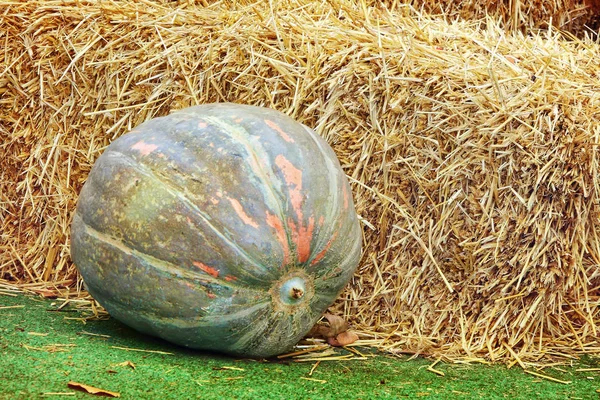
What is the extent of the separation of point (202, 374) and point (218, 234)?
1.56ft

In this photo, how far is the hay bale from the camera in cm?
477

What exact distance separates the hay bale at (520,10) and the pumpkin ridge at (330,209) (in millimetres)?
1892

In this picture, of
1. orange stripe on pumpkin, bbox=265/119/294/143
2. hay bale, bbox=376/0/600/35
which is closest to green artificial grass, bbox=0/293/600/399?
orange stripe on pumpkin, bbox=265/119/294/143

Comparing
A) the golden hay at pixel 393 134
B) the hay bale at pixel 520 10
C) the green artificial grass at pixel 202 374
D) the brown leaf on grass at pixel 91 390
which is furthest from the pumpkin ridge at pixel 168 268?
the hay bale at pixel 520 10

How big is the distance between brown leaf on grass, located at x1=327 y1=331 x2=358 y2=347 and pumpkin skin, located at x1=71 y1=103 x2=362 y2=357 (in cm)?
32

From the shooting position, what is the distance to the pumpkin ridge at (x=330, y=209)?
2.79 meters

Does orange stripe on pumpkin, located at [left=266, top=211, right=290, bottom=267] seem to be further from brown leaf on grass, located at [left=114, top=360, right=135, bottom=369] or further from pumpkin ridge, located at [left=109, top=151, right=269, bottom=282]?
brown leaf on grass, located at [left=114, top=360, right=135, bottom=369]

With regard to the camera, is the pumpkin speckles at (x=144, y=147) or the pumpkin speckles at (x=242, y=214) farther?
the pumpkin speckles at (x=144, y=147)

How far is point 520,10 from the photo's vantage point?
4.86 m

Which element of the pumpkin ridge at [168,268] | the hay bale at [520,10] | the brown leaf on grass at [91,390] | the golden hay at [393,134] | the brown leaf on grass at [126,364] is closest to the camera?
the brown leaf on grass at [91,390]

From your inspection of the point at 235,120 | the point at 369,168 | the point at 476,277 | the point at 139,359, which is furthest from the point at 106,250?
the point at 476,277

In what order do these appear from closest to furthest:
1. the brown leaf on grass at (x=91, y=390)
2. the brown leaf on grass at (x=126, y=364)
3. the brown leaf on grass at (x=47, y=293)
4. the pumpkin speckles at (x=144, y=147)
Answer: the brown leaf on grass at (x=91, y=390) < the brown leaf on grass at (x=126, y=364) < the pumpkin speckles at (x=144, y=147) < the brown leaf on grass at (x=47, y=293)

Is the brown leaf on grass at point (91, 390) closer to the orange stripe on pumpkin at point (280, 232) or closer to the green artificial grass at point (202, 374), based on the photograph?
the green artificial grass at point (202, 374)

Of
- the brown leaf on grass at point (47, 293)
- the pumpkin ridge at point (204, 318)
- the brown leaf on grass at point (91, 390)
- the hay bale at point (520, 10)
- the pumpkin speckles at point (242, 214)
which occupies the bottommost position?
the brown leaf on grass at point (47, 293)
